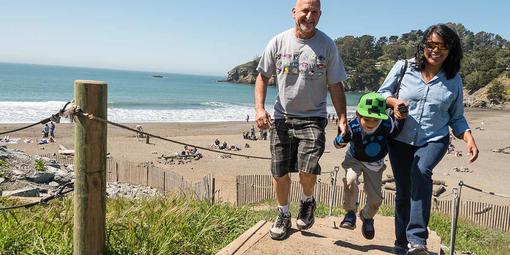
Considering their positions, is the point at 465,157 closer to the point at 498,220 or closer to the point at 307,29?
the point at 498,220

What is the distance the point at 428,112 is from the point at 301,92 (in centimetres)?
104

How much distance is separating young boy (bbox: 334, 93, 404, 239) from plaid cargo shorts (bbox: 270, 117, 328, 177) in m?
0.19

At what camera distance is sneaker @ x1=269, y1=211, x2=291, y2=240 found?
4.18m

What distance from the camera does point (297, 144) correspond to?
4.17 m

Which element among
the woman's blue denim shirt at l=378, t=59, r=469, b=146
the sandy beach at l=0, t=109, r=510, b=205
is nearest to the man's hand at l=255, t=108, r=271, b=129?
the woman's blue denim shirt at l=378, t=59, r=469, b=146

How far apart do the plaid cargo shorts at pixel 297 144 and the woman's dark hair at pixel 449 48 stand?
0.98 metres

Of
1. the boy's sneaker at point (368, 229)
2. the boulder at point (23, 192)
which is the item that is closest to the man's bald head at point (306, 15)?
the boy's sneaker at point (368, 229)

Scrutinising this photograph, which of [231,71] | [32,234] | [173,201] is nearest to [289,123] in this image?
[173,201]

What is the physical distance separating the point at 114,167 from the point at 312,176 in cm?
1393

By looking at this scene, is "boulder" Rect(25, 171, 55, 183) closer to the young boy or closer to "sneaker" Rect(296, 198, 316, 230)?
"sneaker" Rect(296, 198, 316, 230)

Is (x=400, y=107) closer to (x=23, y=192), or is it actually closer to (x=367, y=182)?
(x=367, y=182)

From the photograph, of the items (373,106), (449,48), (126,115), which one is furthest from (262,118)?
(126,115)

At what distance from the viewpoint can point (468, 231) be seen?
9023 millimetres

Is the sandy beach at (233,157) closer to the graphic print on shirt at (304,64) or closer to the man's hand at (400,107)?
the graphic print on shirt at (304,64)
